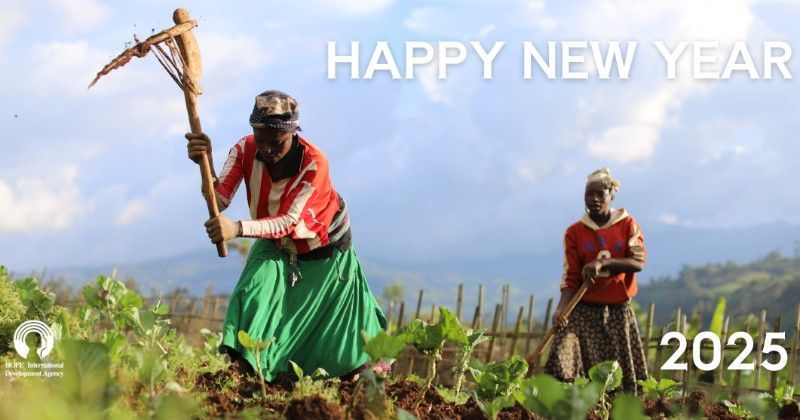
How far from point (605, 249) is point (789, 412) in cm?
188

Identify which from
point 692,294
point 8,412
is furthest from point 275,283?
point 692,294

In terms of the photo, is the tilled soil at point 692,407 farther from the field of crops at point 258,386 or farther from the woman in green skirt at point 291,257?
the woman in green skirt at point 291,257

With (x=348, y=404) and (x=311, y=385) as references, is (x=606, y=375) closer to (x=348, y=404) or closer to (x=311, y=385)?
(x=348, y=404)

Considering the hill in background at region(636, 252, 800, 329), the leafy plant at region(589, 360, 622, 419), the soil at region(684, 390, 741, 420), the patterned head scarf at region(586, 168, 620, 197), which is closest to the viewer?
the leafy plant at region(589, 360, 622, 419)

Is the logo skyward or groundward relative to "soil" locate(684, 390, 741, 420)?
skyward

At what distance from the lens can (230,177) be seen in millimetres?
5086

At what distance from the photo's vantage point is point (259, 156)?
5070 millimetres

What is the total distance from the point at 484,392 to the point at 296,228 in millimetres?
1176

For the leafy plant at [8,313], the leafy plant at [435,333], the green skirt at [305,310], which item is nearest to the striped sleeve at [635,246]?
the green skirt at [305,310]

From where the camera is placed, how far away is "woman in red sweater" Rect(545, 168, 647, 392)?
631 cm

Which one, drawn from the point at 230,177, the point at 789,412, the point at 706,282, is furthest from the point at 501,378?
the point at 706,282

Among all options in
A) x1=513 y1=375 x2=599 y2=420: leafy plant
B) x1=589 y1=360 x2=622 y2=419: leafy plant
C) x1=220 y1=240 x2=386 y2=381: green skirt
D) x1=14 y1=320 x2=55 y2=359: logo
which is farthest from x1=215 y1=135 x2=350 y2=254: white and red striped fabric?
x1=513 y1=375 x2=599 y2=420: leafy plant

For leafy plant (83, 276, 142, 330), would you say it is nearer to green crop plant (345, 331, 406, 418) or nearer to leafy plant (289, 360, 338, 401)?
leafy plant (289, 360, 338, 401)

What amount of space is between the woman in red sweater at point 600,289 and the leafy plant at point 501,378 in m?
2.09
